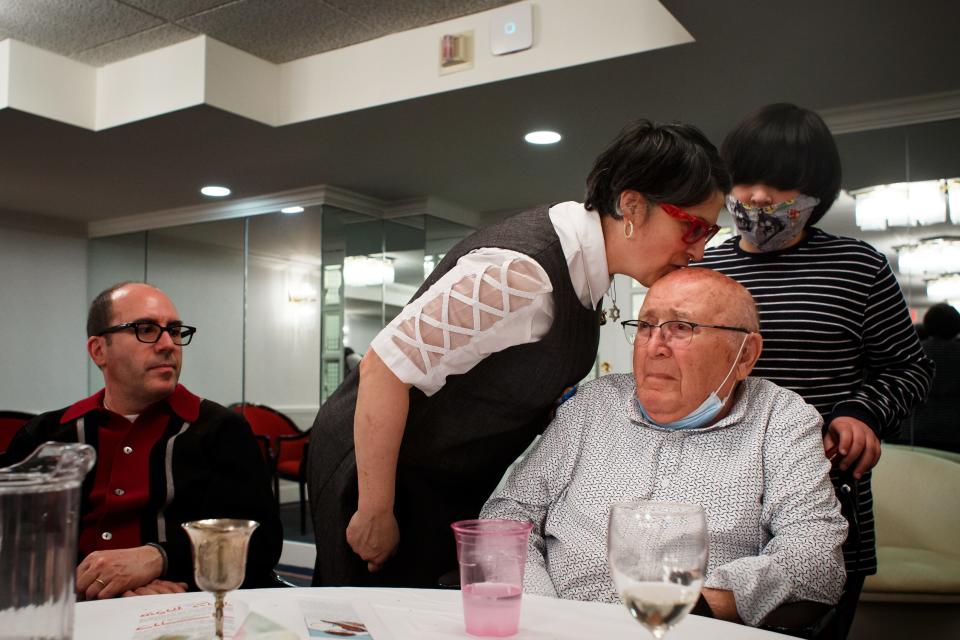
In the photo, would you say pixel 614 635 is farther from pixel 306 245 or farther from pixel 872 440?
pixel 306 245

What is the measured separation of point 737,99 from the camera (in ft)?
13.5

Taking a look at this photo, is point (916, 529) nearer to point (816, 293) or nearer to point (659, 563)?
point (816, 293)

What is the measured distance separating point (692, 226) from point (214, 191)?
17.0 ft

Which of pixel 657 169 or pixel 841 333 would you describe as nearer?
pixel 657 169

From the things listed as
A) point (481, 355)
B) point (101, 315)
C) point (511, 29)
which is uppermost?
point (511, 29)

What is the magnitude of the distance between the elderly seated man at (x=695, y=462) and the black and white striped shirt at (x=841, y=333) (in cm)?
19

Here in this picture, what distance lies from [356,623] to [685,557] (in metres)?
0.45

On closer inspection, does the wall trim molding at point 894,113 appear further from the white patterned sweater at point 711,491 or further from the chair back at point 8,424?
the chair back at point 8,424

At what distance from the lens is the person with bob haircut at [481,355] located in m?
1.40

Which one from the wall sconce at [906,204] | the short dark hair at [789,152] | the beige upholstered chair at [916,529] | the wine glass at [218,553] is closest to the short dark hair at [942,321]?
the wall sconce at [906,204]

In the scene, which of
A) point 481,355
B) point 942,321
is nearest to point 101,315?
point 481,355

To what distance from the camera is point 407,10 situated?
4051 mm

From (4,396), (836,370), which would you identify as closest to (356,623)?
(836,370)

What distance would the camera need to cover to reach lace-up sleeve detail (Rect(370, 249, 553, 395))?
138 cm
